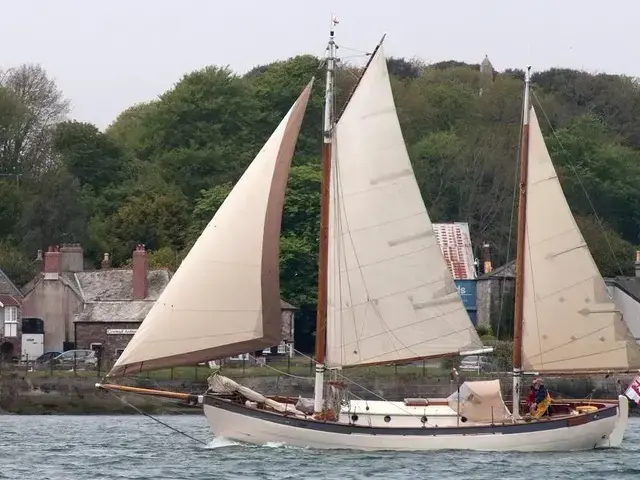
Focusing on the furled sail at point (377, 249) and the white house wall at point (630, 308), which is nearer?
the furled sail at point (377, 249)

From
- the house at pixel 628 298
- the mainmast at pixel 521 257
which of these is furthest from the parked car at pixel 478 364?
the mainmast at pixel 521 257

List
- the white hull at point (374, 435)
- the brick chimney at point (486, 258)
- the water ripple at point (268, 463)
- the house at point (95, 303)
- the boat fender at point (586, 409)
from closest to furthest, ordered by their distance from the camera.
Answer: the water ripple at point (268, 463), the white hull at point (374, 435), the boat fender at point (586, 409), the house at point (95, 303), the brick chimney at point (486, 258)

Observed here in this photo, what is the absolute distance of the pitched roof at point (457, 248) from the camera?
109000 millimetres

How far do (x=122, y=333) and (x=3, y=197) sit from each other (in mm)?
28933

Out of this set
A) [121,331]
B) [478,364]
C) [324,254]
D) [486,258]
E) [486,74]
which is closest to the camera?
[324,254]

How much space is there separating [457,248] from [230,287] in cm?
6118

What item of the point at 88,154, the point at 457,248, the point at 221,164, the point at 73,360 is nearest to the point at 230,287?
the point at 73,360

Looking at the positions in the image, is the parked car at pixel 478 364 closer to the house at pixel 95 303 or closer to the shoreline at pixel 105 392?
the shoreline at pixel 105 392

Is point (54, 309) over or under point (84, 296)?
under

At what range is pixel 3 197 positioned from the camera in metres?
121


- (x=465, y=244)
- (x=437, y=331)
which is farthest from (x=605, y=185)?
(x=437, y=331)

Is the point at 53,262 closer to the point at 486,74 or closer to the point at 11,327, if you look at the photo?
the point at 11,327

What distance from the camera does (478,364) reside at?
88.0 m

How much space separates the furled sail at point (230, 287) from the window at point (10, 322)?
4775cm
